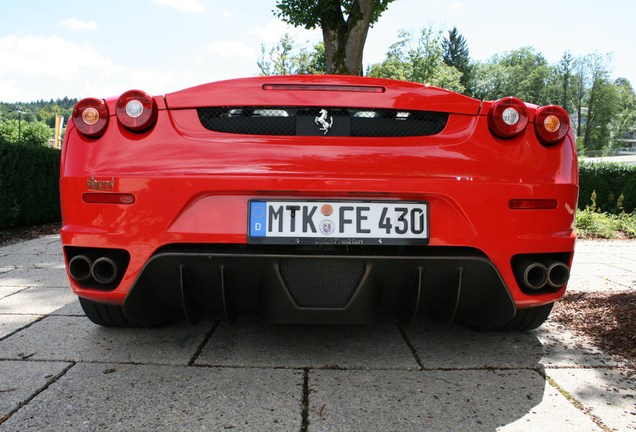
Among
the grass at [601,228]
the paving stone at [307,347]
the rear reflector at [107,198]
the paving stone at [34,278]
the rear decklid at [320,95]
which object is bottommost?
the grass at [601,228]

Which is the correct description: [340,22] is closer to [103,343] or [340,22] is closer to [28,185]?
[28,185]

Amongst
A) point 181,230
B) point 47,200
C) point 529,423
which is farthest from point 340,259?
point 47,200

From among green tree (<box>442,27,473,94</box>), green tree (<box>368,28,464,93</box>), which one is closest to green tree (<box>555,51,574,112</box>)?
green tree (<box>442,27,473,94</box>)

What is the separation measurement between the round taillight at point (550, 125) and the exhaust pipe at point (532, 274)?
19.6 inches

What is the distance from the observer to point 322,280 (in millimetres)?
1988

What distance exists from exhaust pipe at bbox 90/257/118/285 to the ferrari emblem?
3.14 feet

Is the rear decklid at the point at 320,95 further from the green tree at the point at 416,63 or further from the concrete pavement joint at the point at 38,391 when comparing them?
the green tree at the point at 416,63

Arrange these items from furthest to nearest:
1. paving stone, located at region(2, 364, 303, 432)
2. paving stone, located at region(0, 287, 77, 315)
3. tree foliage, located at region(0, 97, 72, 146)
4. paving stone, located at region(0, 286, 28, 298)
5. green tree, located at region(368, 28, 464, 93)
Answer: tree foliage, located at region(0, 97, 72, 146) → green tree, located at region(368, 28, 464, 93) → paving stone, located at region(0, 286, 28, 298) → paving stone, located at region(0, 287, 77, 315) → paving stone, located at region(2, 364, 303, 432)

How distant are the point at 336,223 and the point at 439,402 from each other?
0.74 metres

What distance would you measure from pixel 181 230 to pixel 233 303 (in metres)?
0.39

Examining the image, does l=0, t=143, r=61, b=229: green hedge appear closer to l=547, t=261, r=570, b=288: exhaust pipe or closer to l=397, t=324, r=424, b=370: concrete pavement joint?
l=397, t=324, r=424, b=370: concrete pavement joint

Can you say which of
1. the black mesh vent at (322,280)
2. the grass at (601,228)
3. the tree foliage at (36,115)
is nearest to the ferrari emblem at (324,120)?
the black mesh vent at (322,280)

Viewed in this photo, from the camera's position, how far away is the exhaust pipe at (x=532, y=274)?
2.02 metres

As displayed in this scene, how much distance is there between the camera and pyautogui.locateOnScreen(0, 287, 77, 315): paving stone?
3170mm
